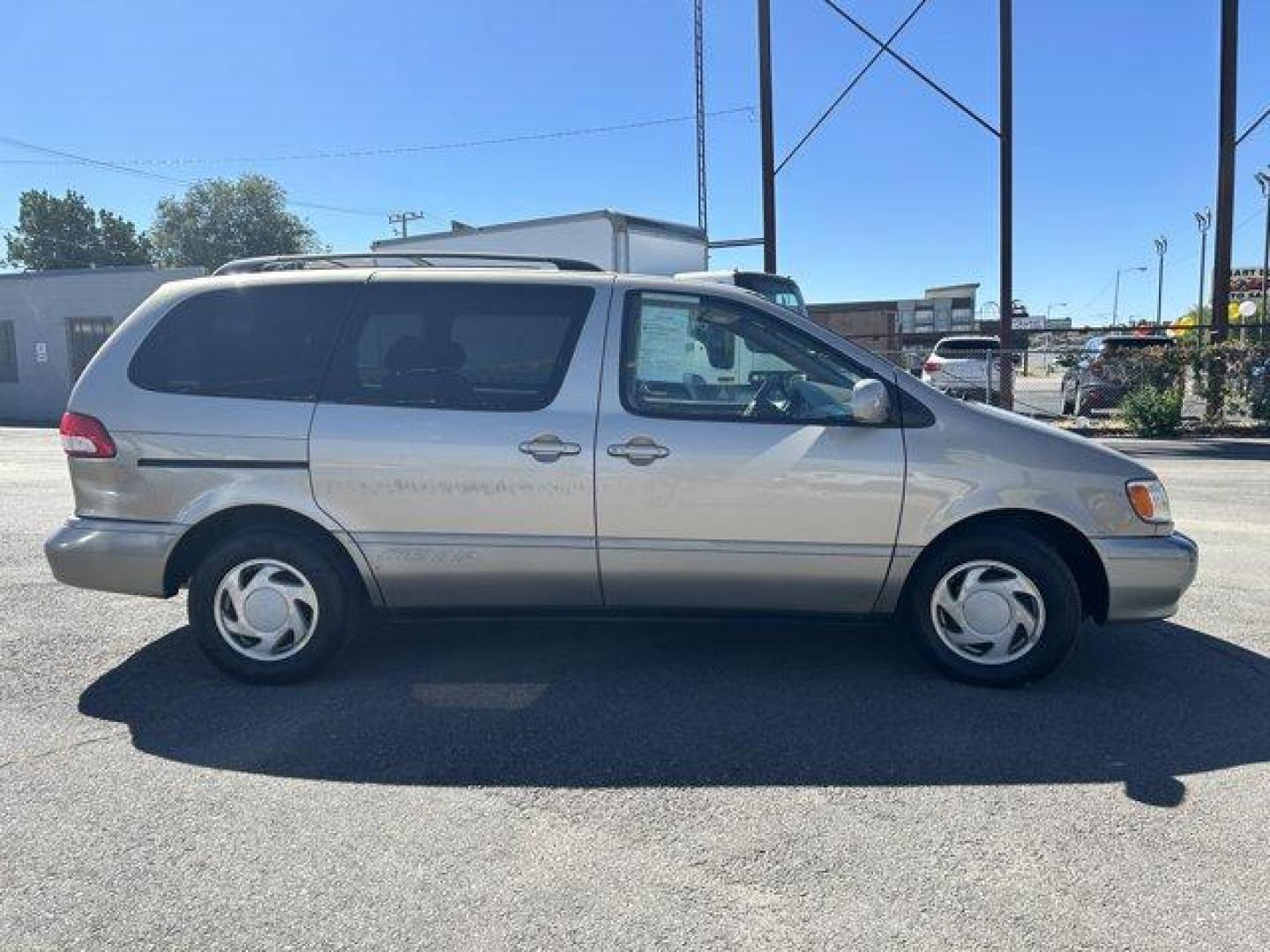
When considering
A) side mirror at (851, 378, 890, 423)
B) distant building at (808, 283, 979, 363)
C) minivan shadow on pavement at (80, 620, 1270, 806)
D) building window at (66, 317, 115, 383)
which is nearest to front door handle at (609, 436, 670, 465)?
side mirror at (851, 378, 890, 423)

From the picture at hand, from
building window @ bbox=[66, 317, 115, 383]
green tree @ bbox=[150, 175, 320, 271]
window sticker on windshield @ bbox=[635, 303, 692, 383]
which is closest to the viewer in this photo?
window sticker on windshield @ bbox=[635, 303, 692, 383]

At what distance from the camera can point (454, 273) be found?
4363 mm

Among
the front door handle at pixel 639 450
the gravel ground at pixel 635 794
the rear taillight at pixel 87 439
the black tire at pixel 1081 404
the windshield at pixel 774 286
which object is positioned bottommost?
the gravel ground at pixel 635 794

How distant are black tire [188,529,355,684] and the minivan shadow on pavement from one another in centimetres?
11

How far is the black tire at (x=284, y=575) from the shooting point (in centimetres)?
417

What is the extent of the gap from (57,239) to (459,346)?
7965 centimetres

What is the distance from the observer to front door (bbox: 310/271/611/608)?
4062 millimetres

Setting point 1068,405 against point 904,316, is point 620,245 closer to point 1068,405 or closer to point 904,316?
point 1068,405

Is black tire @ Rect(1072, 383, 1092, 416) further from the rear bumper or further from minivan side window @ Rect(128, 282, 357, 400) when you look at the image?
the rear bumper

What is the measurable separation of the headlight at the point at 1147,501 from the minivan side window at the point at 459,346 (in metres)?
2.42

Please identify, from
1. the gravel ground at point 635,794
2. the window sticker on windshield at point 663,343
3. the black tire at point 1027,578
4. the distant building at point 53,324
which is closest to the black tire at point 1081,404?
the gravel ground at point 635,794

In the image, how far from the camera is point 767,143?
56.7 ft

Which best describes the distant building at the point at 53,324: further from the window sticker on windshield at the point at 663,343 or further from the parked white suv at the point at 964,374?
the window sticker on windshield at the point at 663,343

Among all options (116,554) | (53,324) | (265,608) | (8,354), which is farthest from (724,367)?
(8,354)
